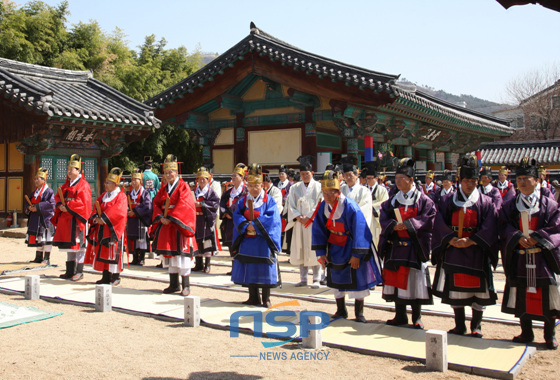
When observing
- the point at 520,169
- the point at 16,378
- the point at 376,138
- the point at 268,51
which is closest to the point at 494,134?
the point at 376,138

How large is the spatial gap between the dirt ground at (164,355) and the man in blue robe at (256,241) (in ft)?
3.68

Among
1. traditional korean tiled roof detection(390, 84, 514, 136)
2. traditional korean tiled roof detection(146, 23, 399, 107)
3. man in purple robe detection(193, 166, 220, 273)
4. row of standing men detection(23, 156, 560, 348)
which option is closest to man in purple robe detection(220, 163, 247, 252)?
man in purple robe detection(193, 166, 220, 273)

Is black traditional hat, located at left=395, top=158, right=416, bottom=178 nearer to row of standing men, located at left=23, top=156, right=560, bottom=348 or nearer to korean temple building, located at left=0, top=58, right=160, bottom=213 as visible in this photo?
row of standing men, located at left=23, top=156, right=560, bottom=348

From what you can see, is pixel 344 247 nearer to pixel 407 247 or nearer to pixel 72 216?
pixel 407 247

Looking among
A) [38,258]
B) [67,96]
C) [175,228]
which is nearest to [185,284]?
[175,228]

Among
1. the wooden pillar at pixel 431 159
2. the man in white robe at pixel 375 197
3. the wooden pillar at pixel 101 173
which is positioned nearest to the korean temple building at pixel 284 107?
the wooden pillar at pixel 101 173

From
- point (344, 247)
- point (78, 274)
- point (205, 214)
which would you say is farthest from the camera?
point (205, 214)

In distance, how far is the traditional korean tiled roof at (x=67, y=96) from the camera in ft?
42.2

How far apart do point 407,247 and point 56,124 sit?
1120cm

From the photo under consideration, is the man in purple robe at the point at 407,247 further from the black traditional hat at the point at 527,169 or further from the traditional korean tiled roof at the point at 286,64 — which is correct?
the traditional korean tiled roof at the point at 286,64

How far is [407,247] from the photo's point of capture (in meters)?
5.61

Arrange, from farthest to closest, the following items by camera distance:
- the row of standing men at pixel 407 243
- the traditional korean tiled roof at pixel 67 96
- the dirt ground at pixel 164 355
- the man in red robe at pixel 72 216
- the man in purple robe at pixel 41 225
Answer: the traditional korean tiled roof at pixel 67 96, the man in purple robe at pixel 41 225, the man in red robe at pixel 72 216, the row of standing men at pixel 407 243, the dirt ground at pixel 164 355

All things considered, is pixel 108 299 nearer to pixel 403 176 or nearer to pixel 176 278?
pixel 176 278

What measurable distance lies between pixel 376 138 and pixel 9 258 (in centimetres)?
1115
